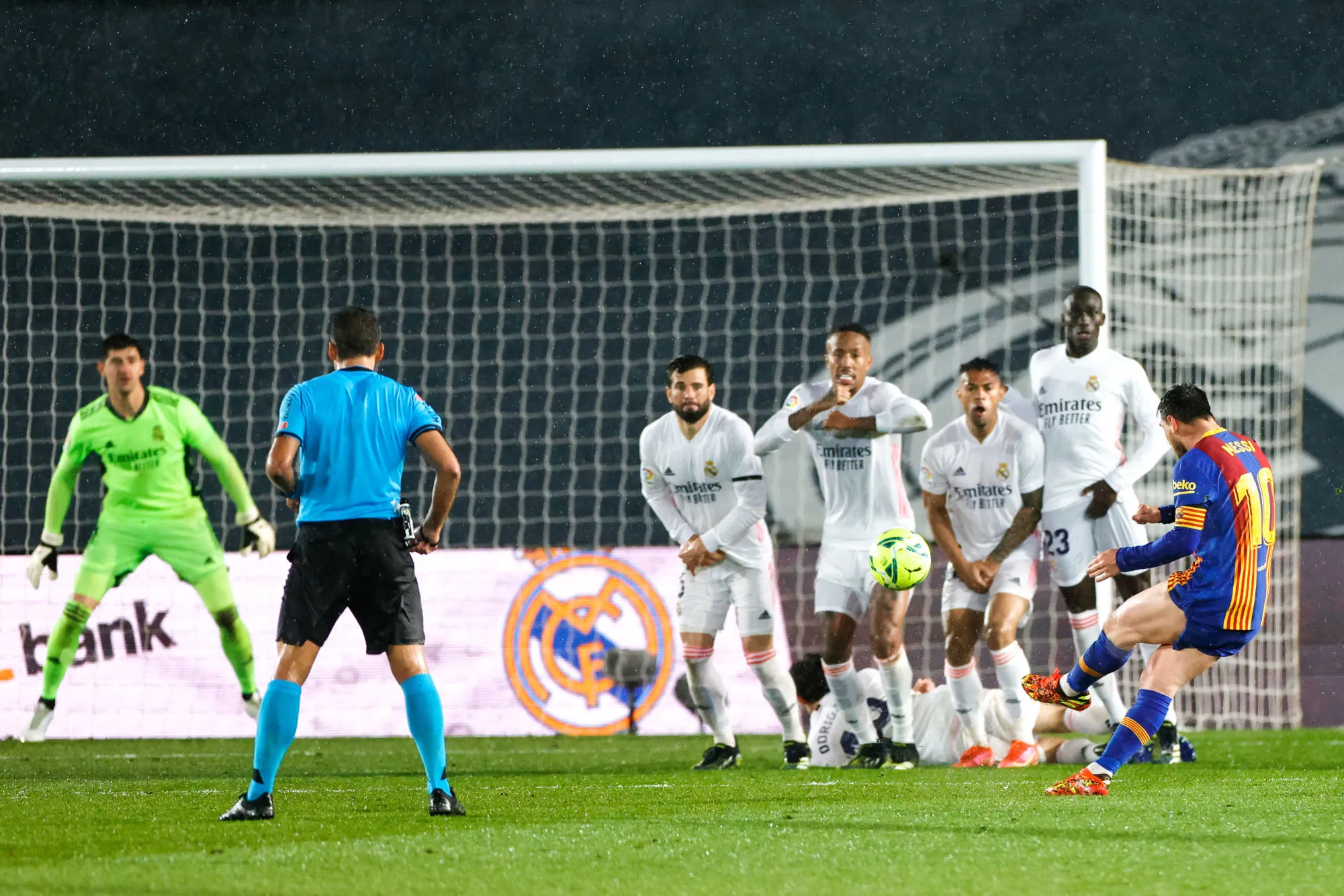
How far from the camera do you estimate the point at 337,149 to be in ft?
49.0

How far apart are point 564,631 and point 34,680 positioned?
3479mm

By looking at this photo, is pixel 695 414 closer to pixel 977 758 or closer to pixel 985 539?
pixel 985 539

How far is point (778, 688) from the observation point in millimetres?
7844

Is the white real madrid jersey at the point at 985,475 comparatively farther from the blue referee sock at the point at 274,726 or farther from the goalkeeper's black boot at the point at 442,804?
the blue referee sock at the point at 274,726

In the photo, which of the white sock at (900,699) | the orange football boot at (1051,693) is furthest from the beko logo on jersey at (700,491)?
the orange football boot at (1051,693)

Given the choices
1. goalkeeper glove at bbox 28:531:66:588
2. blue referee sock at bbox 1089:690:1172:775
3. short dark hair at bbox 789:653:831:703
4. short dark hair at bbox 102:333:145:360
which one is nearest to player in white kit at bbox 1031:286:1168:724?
short dark hair at bbox 789:653:831:703

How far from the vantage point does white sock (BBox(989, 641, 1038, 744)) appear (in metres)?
7.32

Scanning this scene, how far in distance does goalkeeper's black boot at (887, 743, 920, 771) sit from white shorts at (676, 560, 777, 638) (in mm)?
826

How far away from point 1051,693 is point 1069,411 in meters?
2.40

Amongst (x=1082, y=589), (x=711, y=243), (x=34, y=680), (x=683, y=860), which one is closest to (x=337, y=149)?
(x=711, y=243)

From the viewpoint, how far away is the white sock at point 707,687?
7.79 metres

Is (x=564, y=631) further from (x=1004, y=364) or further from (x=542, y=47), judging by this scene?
(x=542, y=47)

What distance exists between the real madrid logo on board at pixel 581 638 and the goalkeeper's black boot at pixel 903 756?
2.97 metres

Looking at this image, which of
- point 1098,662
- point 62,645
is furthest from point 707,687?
point 62,645
